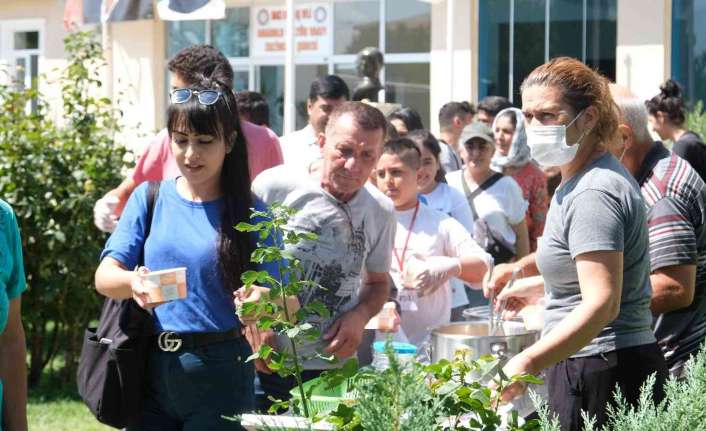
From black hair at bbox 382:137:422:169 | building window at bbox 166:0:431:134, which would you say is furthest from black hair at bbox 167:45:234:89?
building window at bbox 166:0:431:134

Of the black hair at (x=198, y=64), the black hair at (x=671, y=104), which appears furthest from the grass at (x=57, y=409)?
the black hair at (x=671, y=104)

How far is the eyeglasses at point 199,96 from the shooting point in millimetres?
3592

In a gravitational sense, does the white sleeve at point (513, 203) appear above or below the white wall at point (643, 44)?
below

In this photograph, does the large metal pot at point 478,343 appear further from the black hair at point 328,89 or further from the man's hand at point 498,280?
the black hair at point 328,89

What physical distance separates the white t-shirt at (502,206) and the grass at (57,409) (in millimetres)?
2707

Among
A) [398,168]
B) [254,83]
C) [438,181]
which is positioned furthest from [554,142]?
[254,83]

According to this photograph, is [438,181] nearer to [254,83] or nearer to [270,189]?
[270,189]

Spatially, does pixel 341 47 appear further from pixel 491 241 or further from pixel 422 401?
pixel 422 401

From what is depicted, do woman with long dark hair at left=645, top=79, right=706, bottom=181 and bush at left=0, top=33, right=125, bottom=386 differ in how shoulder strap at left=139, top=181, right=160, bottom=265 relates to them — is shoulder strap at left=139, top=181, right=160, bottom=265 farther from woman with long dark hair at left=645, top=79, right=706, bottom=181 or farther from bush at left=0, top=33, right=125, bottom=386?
woman with long dark hair at left=645, top=79, right=706, bottom=181

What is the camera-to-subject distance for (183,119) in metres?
3.57

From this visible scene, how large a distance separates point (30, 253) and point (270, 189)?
424 cm

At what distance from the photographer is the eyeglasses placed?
3.59 meters

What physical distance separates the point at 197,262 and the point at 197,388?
0.39m

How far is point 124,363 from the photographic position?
11.6 feet
